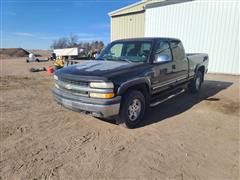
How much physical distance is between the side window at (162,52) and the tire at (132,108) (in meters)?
1.00

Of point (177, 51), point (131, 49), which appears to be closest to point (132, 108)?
point (131, 49)

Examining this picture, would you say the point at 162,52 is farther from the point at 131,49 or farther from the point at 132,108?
the point at 132,108

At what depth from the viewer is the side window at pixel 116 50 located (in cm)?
509

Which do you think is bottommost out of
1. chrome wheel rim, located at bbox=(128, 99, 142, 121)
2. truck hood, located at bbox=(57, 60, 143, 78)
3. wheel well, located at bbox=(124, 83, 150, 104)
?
chrome wheel rim, located at bbox=(128, 99, 142, 121)

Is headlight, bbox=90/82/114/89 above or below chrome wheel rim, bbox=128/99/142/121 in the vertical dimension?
above

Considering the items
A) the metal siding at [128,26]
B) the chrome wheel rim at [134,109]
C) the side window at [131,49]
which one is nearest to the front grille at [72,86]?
the chrome wheel rim at [134,109]

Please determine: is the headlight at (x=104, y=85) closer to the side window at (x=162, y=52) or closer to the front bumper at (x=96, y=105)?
the front bumper at (x=96, y=105)

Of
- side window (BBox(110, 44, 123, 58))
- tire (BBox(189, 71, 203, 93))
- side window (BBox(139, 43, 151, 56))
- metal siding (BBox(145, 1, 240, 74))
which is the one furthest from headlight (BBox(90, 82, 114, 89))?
metal siding (BBox(145, 1, 240, 74))

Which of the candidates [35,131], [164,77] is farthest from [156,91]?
[35,131]

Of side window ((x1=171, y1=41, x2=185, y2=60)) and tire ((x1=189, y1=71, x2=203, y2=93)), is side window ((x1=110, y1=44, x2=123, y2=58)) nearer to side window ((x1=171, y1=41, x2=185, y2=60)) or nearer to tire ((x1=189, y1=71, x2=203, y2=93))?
side window ((x1=171, y1=41, x2=185, y2=60))

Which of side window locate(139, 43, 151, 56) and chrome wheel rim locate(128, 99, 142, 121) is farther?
side window locate(139, 43, 151, 56)

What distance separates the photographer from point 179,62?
5.62m

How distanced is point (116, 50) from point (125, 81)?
1757mm

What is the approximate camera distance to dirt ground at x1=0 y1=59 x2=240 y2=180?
110 inches
